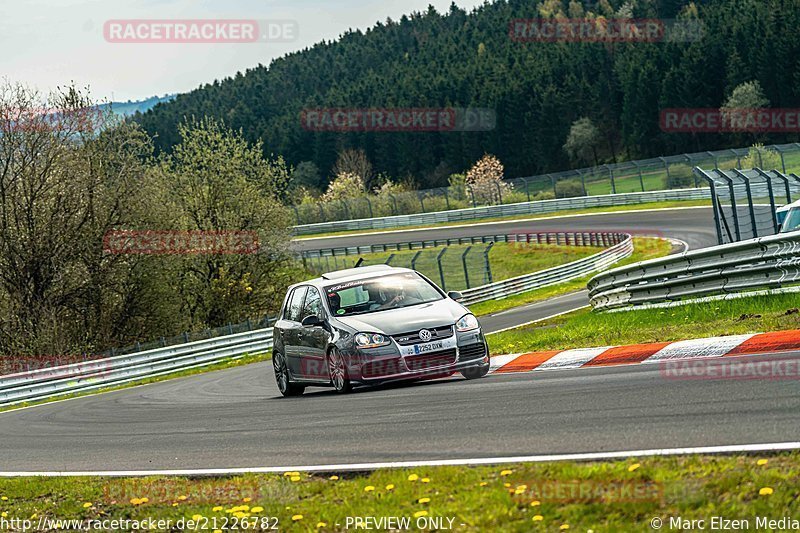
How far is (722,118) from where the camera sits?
95.9 metres

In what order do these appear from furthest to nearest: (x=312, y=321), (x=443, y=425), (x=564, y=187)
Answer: (x=564, y=187) < (x=312, y=321) < (x=443, y=425)

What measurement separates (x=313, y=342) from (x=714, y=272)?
6047 millimetres

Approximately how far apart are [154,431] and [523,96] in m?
115

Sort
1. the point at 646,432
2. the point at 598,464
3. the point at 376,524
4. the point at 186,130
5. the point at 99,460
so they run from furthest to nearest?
the point at 186,130 < the point at 99,460 < the point at 646,432 < the point at 598,464 < the point at 376,524

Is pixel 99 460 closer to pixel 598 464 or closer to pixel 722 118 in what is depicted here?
pixel 598 464

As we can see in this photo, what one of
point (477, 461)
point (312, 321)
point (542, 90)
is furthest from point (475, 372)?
point (542, 90)

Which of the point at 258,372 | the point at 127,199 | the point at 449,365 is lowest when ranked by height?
the point at 258,372

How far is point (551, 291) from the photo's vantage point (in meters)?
38.5

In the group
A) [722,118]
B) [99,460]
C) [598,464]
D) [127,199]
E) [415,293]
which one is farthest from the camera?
[722,118]

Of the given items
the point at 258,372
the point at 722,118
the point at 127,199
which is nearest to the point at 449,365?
the point at 258,372

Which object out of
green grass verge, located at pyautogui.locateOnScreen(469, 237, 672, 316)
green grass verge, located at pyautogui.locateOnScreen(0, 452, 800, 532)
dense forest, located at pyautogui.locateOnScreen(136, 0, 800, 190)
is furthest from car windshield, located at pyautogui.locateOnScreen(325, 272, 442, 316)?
dense forest, located at pyautogui.locateOnScreen(136, 0, 800, 190)

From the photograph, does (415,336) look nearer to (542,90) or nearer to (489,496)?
(489,496)

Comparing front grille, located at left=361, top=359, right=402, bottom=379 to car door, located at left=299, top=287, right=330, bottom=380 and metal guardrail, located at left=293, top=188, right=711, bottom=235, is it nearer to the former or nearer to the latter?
car door, located at left=299, top=287, right=330, bottom=380

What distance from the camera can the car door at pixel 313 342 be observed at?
43.3ft
